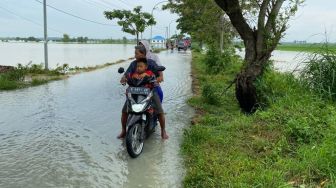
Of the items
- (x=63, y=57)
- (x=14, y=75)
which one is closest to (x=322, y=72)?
(x=14, y=75)

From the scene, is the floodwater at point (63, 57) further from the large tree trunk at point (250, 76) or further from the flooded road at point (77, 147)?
the large tree trunk at point (250, 76)

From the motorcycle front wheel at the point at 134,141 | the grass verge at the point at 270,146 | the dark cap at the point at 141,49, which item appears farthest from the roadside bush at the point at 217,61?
the motorcycle front wheel at the point at 134,141

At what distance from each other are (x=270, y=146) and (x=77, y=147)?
2656mm

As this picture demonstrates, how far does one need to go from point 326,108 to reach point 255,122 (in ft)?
4.39

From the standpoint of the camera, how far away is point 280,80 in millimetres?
8883

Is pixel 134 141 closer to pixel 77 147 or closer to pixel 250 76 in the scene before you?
pixel 77 147

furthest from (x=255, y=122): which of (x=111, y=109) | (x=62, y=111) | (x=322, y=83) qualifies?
(x=62, y=111)

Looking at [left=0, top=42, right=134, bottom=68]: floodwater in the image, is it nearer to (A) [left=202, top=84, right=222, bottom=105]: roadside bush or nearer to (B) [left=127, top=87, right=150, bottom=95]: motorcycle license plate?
(A) [left=202, top=84, right=222, bottom=105]: roadside bush

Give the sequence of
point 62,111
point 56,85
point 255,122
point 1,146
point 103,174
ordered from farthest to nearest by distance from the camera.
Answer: point 56,85 → point 62,111 → point 255,122 → point 1,146 → point 103,174

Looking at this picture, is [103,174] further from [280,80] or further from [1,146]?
[280,80]

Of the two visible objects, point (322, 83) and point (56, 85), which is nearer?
point (322, 83)

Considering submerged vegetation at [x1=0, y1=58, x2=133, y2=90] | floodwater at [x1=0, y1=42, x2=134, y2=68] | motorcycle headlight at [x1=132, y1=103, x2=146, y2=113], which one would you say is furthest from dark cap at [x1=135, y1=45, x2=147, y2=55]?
floodwater at [x1=0, y1=42, x2=134, y2=68]

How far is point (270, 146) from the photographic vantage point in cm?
525

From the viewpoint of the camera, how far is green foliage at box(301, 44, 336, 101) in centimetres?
780
